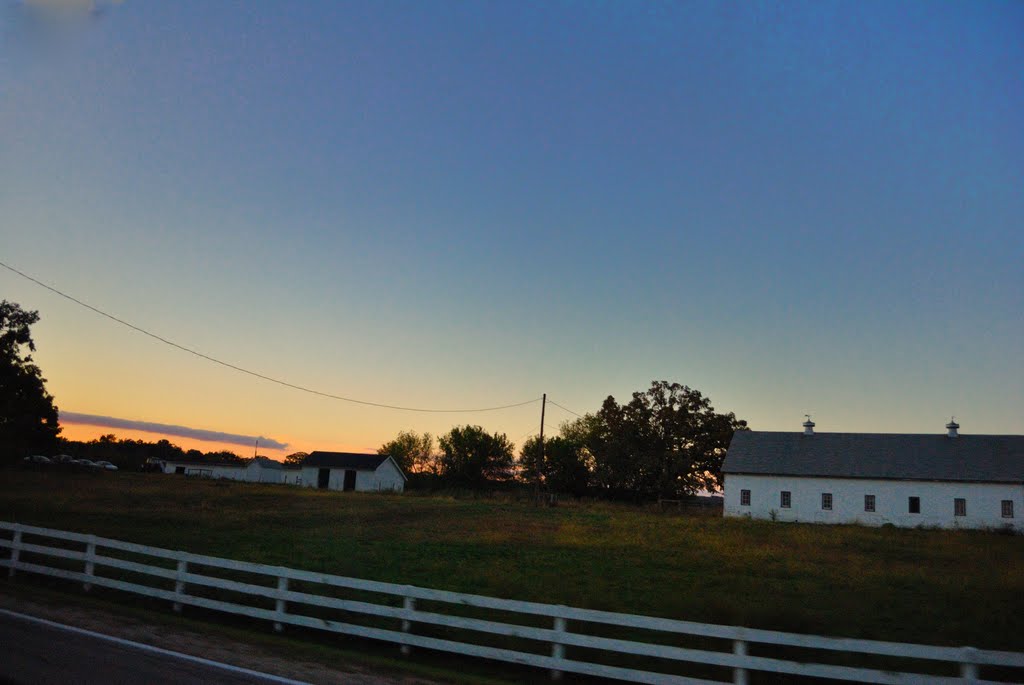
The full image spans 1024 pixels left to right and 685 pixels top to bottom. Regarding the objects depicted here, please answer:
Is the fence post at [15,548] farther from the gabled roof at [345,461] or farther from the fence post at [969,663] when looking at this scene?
the gabled roof at [345,461]

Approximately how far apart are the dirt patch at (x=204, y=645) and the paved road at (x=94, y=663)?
0.33m

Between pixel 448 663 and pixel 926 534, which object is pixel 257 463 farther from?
pixel 448 663

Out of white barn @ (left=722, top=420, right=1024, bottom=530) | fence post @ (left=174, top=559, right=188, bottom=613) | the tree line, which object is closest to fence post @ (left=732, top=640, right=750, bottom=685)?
fence post @ (left=174, top=559, right=188, bottom=613)

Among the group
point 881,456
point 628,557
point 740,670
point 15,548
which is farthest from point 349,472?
point 740,670

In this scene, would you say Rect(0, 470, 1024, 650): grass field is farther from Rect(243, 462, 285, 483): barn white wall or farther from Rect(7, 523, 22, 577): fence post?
Rect(243, 462, 285, 483): barn white wall

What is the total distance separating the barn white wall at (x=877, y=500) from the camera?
4816cm

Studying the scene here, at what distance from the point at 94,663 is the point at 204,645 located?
1908 millimetres

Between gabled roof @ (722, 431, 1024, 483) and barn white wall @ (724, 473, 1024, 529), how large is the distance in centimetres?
56

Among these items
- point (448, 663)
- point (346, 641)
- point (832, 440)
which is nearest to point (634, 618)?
point (448, 663)

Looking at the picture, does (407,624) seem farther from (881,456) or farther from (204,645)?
(881,456)

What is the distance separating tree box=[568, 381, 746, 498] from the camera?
7444 centimetres

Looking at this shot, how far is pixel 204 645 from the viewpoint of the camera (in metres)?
10.9

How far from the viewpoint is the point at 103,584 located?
47.7 ft

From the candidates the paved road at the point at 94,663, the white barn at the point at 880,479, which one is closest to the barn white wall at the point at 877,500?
the white barn at the point at 880,479
